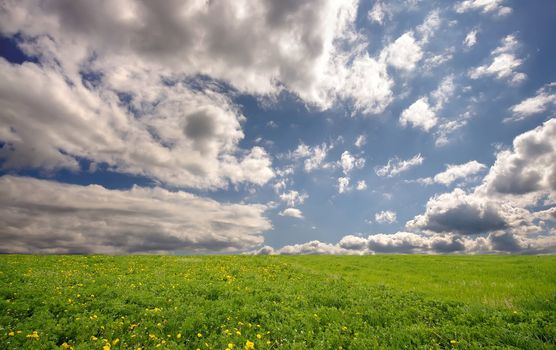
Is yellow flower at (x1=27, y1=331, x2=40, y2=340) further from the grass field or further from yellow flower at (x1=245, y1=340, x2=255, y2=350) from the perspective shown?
yellow flower at (x1=245, y1=340, x2=255, y2=350)

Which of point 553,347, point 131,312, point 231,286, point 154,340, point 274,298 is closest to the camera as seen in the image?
point 553,347

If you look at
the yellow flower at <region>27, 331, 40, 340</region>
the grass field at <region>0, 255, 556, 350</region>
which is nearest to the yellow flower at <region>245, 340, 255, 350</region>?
the grass field at <region>0, 255, 556, 350</region>

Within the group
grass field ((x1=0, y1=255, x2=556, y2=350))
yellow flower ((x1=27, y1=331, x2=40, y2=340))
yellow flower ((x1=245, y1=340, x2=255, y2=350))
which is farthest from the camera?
grass field ((x1=0, y1=255, x2=556, y2=350))

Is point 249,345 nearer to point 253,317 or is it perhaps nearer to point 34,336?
point 253,317

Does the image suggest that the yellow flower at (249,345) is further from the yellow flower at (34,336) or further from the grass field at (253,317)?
the yellow flower at (34,336)

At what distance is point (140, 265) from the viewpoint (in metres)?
25.7

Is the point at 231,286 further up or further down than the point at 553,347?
further up

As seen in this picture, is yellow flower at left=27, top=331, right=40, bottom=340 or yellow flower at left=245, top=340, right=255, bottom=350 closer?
yellow flower at left=245, top=340, right=255, bottom=350

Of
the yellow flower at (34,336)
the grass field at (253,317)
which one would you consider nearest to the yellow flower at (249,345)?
the grass field at (253,317)

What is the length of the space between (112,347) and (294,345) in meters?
5.32

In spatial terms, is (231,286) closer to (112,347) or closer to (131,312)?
(131,312)

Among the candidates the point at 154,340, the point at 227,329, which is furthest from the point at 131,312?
the point at 227,329

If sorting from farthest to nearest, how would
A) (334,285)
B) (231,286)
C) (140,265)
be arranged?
(140,265) < (334,285) < (231,286)

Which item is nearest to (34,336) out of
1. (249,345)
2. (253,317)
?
(249,345)
